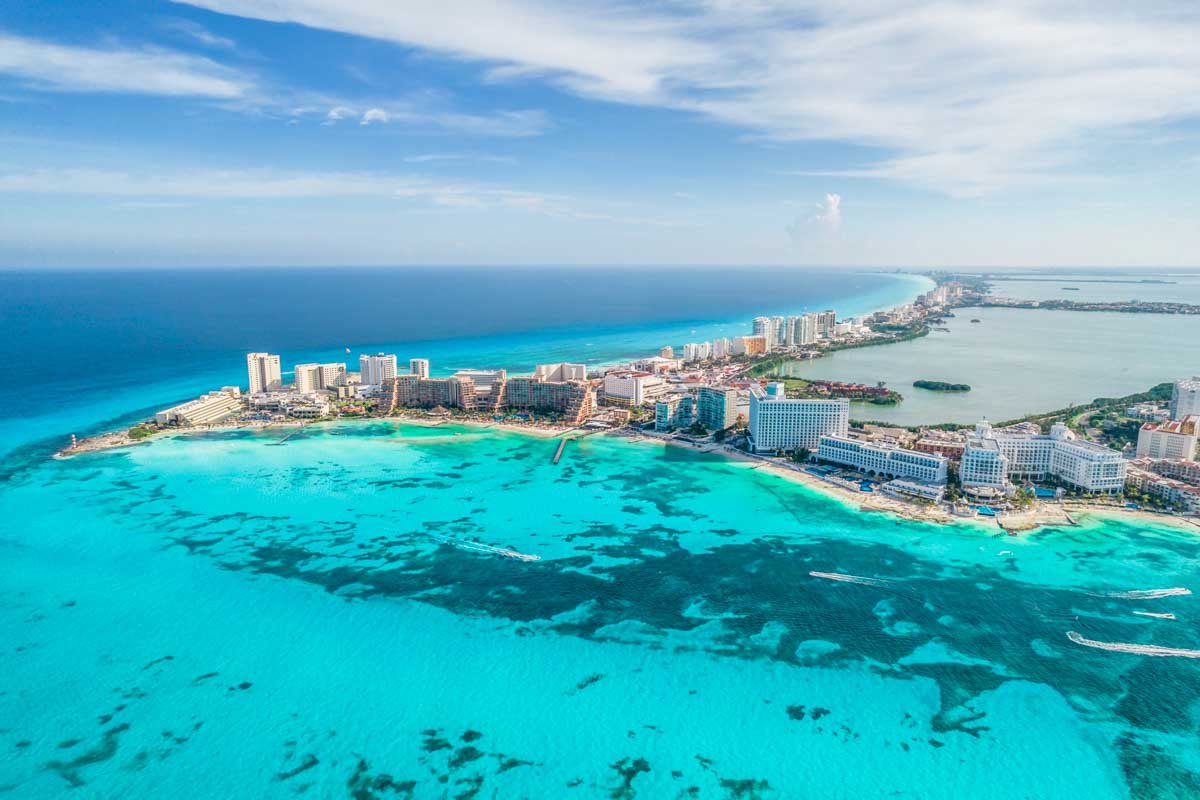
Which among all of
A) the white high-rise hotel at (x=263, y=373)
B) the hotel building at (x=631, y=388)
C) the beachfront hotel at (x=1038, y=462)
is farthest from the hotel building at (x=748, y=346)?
the white high-rise hotel at (x=263, y=373)

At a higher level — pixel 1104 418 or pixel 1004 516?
pixel 1104 418

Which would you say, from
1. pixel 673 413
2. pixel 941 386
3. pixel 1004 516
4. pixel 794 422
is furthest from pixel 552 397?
pixel 941 386

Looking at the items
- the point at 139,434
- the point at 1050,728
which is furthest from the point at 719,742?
the point at 139,434

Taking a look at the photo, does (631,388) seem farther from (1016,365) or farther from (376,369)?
(1016,365)

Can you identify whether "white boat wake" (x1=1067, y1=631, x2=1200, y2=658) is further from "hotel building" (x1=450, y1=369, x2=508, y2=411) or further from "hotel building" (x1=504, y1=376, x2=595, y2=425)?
"hotel building" (x1=450, y1=369, x2=508, y2=411)

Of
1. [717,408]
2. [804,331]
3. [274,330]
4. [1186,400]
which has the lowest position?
[717,408]

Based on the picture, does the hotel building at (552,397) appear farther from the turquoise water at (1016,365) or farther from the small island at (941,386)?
the small island at (941,386)

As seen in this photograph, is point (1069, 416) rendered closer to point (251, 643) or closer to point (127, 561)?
point (251, 643)
